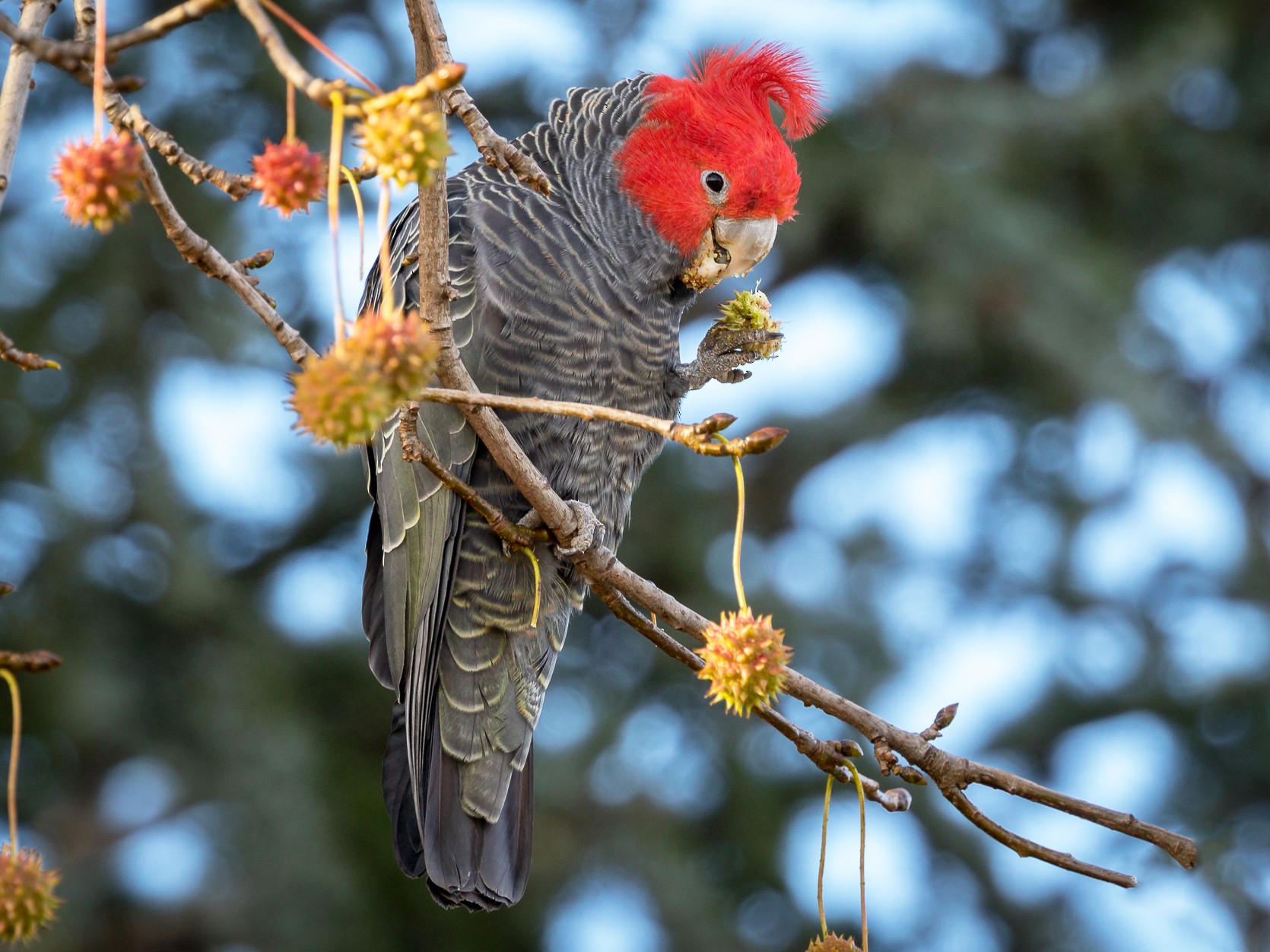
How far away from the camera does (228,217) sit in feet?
13.3

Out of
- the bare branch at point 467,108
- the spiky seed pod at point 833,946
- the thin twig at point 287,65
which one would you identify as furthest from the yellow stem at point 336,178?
the spiky seed pod at point 833,946

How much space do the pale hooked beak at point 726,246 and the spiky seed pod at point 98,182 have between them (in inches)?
63.9

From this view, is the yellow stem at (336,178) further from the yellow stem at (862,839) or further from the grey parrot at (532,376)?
the grey parrot at (532,376)

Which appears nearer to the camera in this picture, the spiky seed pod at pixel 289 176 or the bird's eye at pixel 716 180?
the spiky seed pod at pixel 289 176

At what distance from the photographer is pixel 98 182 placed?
999mm

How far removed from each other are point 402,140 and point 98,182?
27cm

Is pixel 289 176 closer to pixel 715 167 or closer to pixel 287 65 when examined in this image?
pixel 287 65

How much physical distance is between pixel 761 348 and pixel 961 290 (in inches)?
123

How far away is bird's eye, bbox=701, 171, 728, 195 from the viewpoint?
8.21 ft

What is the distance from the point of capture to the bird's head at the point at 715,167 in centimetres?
249

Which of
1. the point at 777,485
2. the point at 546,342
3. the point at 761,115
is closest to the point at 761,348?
the point at 546,342

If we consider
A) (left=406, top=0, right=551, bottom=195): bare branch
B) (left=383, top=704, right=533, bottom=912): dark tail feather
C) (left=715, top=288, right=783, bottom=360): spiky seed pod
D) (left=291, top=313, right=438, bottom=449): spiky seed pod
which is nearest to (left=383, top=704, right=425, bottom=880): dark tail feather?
(left=383, top=704, right=533, bottom=912): dark tail feather

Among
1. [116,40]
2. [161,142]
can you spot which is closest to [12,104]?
[161,142]

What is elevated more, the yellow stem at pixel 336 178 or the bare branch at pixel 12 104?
the bare branch at pixel 12 104
